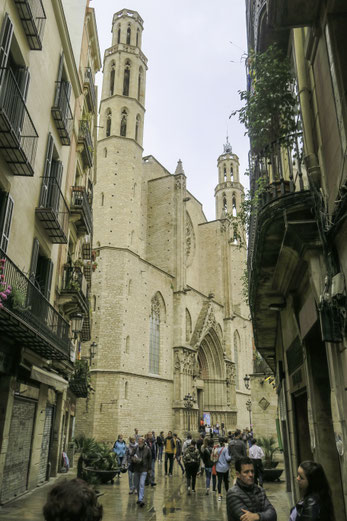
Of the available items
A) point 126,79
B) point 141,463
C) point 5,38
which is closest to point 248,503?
point 141,463

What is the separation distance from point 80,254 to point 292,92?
43.0ft

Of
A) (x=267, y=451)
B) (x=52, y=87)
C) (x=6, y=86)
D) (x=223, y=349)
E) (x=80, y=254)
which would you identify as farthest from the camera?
(x=223, y=349)

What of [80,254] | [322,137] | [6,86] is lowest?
[322,137]

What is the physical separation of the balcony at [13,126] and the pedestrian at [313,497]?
624 cm

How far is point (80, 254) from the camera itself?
17750mm

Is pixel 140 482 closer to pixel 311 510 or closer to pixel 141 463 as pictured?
pixel 141 463

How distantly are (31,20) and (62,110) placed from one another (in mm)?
3480

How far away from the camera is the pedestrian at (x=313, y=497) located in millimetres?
2746

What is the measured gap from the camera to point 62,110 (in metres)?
11.8

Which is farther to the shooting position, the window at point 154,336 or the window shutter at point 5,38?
the window at point 154,336

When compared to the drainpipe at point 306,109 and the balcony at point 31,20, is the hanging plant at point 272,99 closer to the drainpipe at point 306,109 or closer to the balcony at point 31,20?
the drainpipe at point 306,109

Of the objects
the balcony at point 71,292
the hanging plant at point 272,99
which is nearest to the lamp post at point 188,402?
the balcony at point 71,292

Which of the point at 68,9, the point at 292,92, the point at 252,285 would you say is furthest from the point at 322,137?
the point at 68,9

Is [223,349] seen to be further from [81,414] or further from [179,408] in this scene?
[81,414]
